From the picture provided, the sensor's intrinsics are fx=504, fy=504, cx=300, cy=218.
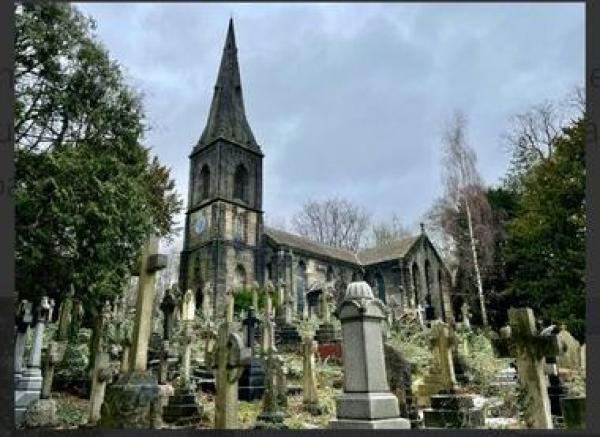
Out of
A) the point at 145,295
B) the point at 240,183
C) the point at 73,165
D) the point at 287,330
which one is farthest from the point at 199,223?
the point at 145,295

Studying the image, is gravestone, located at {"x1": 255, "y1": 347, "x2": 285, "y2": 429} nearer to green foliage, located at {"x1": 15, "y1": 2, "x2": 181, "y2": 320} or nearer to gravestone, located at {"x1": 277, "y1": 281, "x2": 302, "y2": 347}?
green foliage, located at {"x1": 15, "y1": 2, "x2": 181, "y2": 320}

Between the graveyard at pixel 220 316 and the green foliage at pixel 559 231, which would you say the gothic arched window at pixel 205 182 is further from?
the green foliage at pixel 559 231

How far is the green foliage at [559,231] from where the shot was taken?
19.5 metres

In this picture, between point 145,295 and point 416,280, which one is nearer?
point 145,295

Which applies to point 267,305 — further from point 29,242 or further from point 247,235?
point 247,235

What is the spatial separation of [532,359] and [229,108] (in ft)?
121

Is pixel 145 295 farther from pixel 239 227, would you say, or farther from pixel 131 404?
pixel 239 227

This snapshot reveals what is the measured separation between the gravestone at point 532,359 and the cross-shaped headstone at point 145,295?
4.65 m

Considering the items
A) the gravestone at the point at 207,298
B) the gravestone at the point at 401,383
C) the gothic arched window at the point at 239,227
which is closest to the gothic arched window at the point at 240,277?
the gothic arched window at the point at 239,227

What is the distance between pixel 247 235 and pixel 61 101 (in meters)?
22.1

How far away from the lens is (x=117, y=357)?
41.4 feet

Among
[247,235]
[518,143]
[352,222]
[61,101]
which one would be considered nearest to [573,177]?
[518,143]

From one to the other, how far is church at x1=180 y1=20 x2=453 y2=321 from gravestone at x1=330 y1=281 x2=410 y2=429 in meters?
24.7

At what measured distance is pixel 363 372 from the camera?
654 cm
